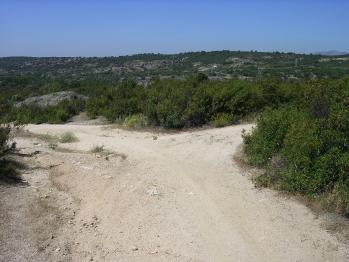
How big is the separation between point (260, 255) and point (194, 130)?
10.5 metres

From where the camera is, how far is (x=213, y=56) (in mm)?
104500

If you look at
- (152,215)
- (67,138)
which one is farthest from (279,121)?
(67,138)

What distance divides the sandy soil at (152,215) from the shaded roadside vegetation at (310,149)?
478 millimetres

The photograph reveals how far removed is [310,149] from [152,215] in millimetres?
3410

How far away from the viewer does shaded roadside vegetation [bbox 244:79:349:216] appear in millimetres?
9117

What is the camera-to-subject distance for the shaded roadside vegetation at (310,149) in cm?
912

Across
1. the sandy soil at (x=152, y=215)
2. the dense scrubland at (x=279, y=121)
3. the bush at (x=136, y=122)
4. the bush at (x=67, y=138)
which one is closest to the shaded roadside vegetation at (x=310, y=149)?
the dense scrubland at (x=279, y=121)

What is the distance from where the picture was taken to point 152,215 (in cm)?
878

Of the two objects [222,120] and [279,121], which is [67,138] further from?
[279,121]

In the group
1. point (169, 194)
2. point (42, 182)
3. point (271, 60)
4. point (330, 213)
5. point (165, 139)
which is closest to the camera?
point (330, 213)

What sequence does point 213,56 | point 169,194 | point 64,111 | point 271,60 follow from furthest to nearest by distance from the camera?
point 213,56 < point 271,60 < point 64,111 < point 169,194

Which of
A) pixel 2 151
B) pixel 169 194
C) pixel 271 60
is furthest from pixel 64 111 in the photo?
pixel 271 60

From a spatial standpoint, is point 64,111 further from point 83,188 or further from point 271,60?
point 271,60

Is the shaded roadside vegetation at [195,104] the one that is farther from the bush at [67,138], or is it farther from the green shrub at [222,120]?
the bush at [67,138]
